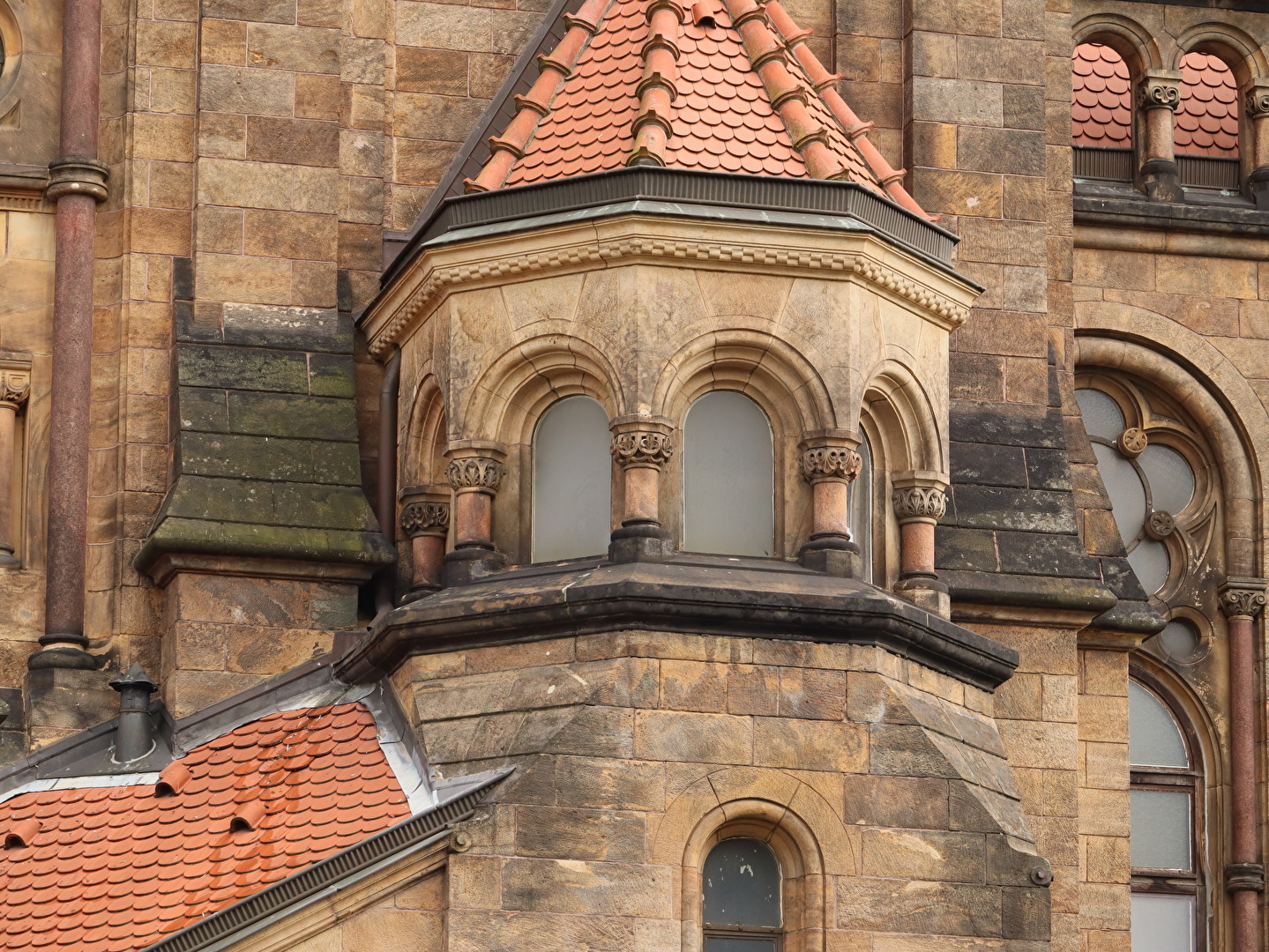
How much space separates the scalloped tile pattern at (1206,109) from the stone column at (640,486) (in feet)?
30.0

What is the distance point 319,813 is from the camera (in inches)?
720

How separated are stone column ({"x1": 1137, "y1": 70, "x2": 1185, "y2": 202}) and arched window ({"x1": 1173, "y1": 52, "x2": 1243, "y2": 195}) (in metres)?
0.30

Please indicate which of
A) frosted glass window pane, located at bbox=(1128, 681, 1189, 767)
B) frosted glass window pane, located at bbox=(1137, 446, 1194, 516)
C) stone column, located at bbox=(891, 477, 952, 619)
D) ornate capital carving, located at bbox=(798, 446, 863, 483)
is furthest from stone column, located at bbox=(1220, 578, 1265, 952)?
ornate capital carving, located at bbox=(798, 446, 863, 483)

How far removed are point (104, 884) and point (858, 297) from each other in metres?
5.99

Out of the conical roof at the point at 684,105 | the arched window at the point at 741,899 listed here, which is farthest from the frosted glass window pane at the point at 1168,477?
the arched window at the point at 741,899

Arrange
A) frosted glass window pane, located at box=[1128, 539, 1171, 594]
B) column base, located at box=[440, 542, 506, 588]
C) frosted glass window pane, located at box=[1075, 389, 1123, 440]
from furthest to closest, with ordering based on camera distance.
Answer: frosted glass window pane, located at box=[1075, 389, 1123, 440], frosted glass window pane, located at box=[1128, 539, 1171, 594], column base, located at box=[440, 542, 506, 588]

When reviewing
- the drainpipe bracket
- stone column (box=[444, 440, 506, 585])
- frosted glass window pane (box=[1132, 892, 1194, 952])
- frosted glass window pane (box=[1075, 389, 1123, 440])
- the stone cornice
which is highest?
the drainpipe bracket

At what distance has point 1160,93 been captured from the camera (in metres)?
25.7

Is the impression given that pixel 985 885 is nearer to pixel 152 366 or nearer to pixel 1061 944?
pixel 1061 944

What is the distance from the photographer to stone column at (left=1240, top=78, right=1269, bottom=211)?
2566 centimetres

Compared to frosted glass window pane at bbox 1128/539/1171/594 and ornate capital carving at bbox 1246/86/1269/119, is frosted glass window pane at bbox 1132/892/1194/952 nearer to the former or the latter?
frosted glass window pane at bbox 1128/539/1171/594

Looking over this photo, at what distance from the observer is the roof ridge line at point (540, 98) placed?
784 inches

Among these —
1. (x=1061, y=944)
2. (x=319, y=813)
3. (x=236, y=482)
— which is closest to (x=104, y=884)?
(x=319, y=813)

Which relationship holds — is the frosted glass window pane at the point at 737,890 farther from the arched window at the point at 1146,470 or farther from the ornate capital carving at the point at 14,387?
the arched window at the point at 1146,470
